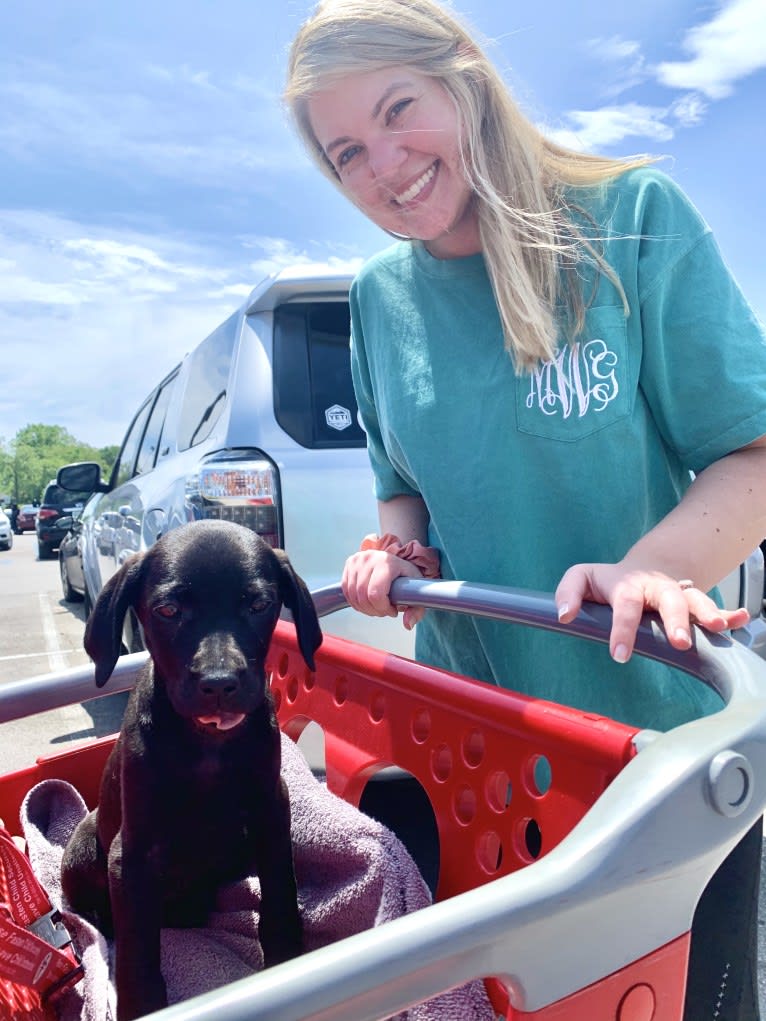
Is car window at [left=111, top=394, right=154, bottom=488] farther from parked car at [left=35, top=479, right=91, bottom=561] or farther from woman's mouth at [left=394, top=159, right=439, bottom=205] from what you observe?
parked car at [left=35, top=479, right=91, bottom=561]

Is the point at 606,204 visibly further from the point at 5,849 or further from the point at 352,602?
the point at 5,849

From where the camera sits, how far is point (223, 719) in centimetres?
168

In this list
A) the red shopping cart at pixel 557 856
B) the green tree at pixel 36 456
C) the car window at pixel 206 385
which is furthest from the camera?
the green tree at pixel 36 456

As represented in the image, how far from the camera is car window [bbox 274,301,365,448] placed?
344 centimetres

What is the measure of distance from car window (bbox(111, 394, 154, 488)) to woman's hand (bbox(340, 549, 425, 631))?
474 centimetres

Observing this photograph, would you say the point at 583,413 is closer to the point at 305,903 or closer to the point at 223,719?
the point at 223,719

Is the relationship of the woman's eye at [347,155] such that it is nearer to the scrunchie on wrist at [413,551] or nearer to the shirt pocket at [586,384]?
the shirt pocket at [586,384]

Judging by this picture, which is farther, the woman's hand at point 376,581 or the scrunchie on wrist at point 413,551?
the scrunchie on wrist at point 413,551

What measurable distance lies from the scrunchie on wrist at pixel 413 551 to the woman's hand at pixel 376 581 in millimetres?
19

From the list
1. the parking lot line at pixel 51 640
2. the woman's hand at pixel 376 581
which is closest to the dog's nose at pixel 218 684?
the woman's hand at pixel 376 581

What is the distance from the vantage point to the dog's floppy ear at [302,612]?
6.33ft

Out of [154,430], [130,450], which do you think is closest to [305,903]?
[154,430]

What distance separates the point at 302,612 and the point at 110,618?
41 cm

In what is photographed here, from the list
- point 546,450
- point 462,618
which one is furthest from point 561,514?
point 462,618
